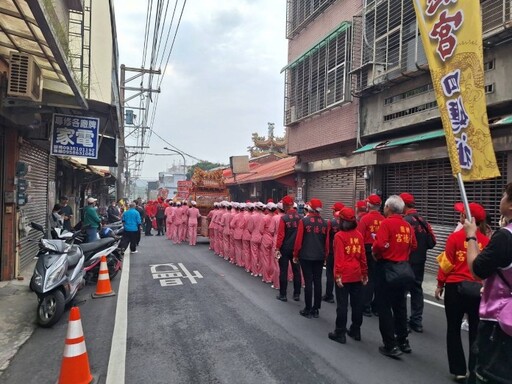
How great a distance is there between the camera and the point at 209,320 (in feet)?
18.2

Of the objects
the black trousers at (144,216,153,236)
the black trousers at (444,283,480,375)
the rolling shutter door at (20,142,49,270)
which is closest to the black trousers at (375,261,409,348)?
the black trousers at (444,283,480,375)

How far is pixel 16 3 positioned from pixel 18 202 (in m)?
4.61

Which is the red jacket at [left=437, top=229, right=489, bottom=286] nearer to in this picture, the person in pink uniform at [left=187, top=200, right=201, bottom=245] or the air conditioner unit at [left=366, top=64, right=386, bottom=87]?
the air conditioner unit at [left=366, top=64, right=386, bottom=87]

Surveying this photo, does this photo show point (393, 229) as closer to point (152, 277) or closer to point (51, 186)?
point (152, 277)

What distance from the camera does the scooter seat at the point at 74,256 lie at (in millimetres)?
6057

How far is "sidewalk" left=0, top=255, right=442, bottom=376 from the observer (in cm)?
462

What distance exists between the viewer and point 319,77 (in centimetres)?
1480

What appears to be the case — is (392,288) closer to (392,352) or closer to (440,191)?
(392,352)

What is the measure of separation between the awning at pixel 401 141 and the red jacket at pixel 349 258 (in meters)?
5.32

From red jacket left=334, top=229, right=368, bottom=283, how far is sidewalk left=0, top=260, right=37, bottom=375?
388 centimetres

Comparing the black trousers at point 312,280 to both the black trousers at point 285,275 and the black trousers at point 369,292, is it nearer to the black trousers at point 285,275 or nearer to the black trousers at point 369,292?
the black trousers at point 369,292

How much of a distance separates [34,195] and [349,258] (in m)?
8.45

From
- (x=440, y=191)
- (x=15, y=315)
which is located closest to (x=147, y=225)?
(x=15, y=315)

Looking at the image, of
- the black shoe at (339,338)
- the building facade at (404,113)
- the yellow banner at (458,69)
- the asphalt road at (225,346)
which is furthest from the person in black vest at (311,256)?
the building facade at (404,113)
